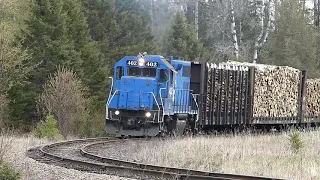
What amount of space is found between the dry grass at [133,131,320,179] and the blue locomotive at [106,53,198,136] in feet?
9.05

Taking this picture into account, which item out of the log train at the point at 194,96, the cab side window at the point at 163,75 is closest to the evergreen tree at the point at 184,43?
the log train at the point at 194,96

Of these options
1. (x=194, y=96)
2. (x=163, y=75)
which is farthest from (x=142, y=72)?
(x=194, y=96)

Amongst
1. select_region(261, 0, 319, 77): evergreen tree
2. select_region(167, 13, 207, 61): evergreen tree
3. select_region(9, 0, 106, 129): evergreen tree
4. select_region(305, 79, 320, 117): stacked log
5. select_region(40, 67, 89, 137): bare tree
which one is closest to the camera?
select_region(40, 67, 89, 137): bare tree

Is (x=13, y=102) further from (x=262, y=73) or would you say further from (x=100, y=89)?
(x=262, y=73)

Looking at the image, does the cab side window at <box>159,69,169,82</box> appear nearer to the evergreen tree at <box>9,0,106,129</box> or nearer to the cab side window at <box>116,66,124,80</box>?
the cab side window at <box>116,66,124,80</box>

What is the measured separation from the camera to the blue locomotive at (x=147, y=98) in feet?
60.0

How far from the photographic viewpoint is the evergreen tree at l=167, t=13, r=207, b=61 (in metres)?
38.0

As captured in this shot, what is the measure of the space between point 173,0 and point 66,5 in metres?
7.21

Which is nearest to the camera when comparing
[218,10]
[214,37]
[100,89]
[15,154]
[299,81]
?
[15,154]

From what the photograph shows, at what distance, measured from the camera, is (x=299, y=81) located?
2572 centimetres

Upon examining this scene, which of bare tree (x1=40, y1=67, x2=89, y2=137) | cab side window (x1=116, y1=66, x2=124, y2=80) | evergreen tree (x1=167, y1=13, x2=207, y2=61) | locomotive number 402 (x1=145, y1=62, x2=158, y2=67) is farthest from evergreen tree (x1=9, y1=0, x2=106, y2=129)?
locomotive number 402 (x1=145, y1=62, x2=158, y2=67)

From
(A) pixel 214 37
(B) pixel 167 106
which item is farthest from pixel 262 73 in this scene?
(A) pixel 214 37

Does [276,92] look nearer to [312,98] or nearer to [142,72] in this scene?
[312,98]

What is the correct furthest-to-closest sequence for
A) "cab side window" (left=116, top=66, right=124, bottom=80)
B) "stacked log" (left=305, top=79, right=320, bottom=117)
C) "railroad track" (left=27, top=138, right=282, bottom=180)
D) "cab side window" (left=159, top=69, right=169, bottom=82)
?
"stacked log" (left=305, top=79, right=320, bottom=117) < "cab side window" (left=116, top=66, right=124, bottom=80) < "cab side window" (left=159, top=69, right=169, bottom=82) < "railroad track" (left=27, top=138, right=282, bottom=180)
